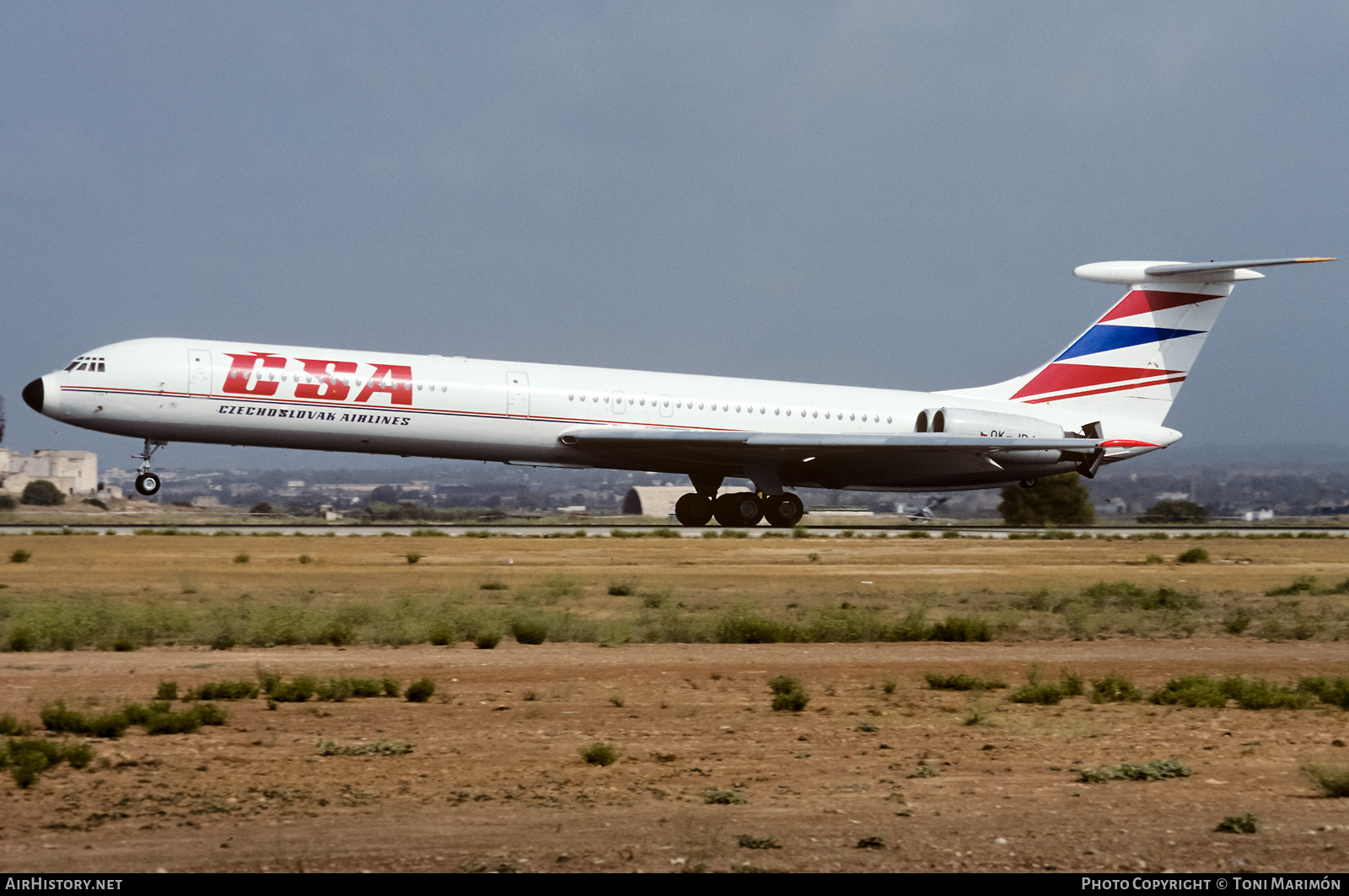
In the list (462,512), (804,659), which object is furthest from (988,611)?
(462,512)

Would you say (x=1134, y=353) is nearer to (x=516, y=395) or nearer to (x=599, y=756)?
(x=516, y=395)

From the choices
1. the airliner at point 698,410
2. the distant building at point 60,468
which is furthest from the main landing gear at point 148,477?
the distant building at point 60,468

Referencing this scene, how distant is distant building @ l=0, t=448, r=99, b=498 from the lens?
83688mm

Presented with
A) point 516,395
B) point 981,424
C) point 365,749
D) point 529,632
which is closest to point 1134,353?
point 981,424

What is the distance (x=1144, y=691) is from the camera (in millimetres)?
14016

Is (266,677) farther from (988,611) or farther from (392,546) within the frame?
(392,546)

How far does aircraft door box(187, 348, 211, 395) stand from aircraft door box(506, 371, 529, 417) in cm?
728

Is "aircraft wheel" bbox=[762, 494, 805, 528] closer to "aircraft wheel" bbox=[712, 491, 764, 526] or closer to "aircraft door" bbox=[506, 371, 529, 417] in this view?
"aircraft wheel" bbox=[712, 491, 764, 526]

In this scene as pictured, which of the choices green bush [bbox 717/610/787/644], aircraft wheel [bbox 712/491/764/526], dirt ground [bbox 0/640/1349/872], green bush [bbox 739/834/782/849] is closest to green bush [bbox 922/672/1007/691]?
dirt ground [bbox 0/640/1349/872]

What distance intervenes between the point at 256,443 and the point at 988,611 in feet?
64.2

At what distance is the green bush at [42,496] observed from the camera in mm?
62156

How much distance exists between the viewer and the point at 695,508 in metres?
40.2

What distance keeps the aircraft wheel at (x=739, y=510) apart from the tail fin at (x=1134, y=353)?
807 cm

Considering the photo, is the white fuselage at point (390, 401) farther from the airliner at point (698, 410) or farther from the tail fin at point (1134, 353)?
the tail fin at point (1134, 353)
